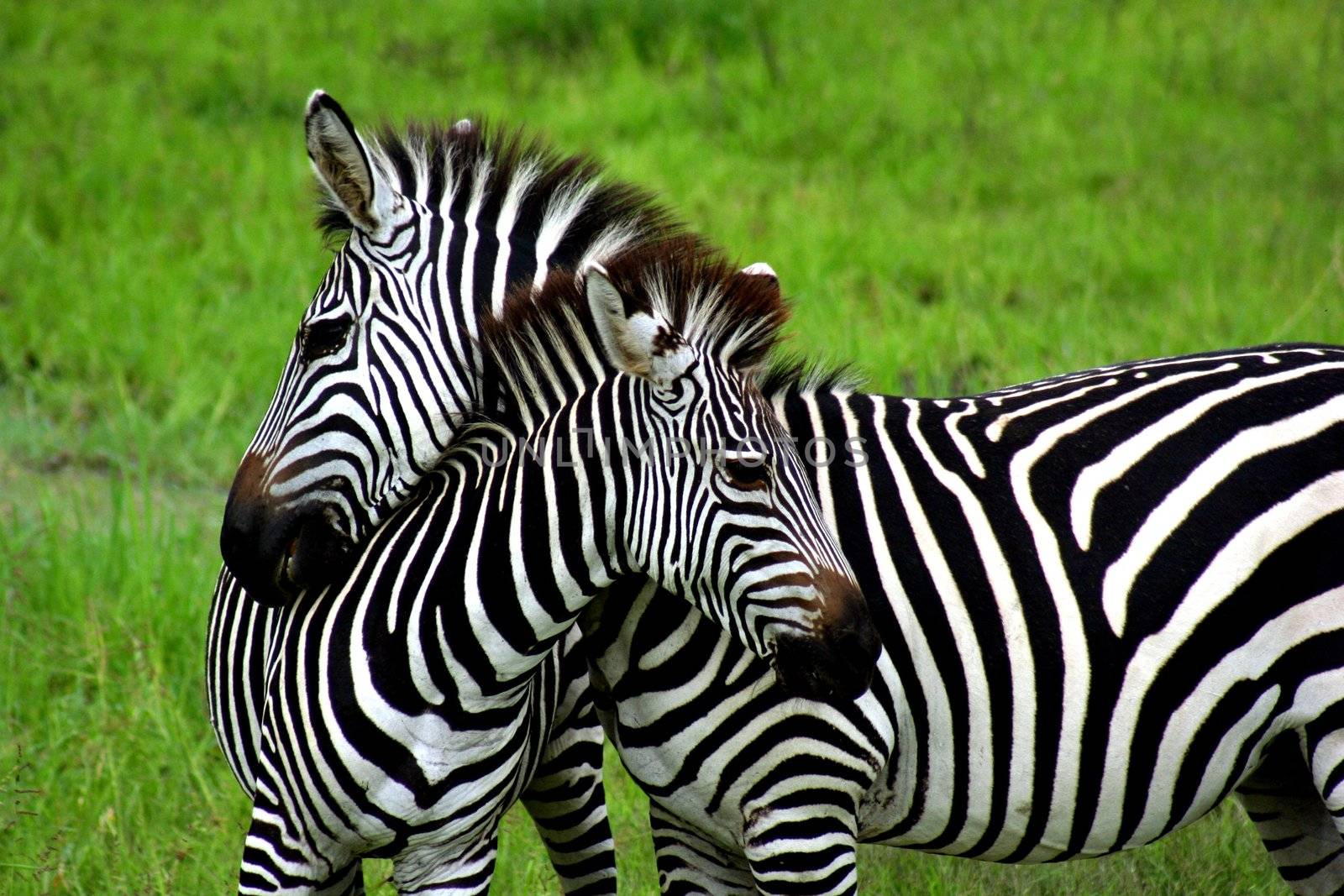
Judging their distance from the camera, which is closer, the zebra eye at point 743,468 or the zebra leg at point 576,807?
the zebra eye at point 743,468

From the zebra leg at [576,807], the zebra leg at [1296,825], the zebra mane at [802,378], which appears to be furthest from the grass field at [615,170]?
the zebra mane at [802,378]

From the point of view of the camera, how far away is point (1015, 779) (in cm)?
246

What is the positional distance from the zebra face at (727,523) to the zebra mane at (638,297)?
0.09m

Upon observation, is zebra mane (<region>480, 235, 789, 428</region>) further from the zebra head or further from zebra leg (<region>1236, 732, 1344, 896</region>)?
zebra leg (<region>1236, 732, 1344, 896</region>)

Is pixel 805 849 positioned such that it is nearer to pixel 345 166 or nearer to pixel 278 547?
pixel 278 547

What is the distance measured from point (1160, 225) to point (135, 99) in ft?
21.0

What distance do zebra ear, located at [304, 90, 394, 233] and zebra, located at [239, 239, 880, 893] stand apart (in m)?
0.37

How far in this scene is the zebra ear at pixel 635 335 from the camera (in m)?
2.21

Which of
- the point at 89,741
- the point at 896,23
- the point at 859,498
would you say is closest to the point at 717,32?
the point at 896,23

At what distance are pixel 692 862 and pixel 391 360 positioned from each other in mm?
1138

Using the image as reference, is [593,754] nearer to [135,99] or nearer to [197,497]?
[197,497]

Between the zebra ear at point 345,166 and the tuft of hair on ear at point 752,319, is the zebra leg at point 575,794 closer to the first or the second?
the tuft of hair on ear at point 752,319

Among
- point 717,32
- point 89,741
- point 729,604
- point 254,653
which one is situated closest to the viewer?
point 729,604

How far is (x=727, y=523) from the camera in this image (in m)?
2.22
